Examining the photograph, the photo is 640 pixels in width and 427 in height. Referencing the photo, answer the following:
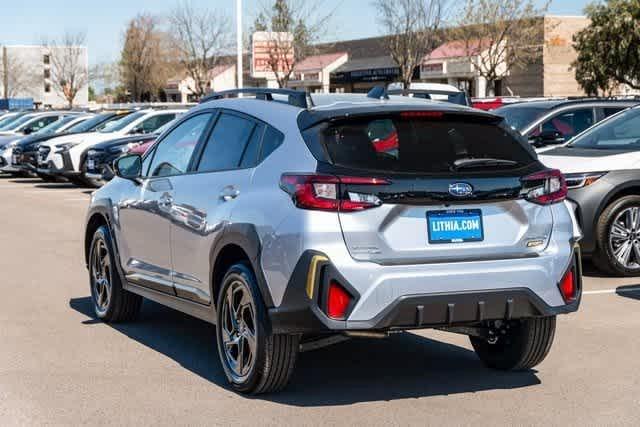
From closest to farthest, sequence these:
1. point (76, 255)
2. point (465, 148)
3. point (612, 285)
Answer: point (465, 148)
point (612, 285)
point (76, 255)

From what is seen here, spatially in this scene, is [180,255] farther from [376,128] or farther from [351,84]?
[351,84]

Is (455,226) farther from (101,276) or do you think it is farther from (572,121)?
(572,121)

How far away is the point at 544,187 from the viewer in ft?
20.5

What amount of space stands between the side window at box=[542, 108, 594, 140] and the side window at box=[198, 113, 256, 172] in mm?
7842

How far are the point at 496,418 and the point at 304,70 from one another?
6217 cm

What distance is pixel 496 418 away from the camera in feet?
19.2

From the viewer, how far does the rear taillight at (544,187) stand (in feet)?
20.3

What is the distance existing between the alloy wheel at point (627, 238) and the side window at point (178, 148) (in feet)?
16.5

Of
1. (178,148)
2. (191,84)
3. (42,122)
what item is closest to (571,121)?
(178,148)

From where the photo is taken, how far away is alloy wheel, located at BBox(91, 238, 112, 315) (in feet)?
28.3

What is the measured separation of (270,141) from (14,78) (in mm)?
135810

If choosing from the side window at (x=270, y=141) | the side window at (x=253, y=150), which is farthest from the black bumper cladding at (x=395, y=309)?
the side window at (x=253, y=150)

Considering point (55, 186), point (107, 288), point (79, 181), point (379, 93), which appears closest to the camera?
point (379, 93)

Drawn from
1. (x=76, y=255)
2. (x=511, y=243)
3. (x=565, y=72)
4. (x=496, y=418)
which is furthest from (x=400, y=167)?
(x=565, y=72)
